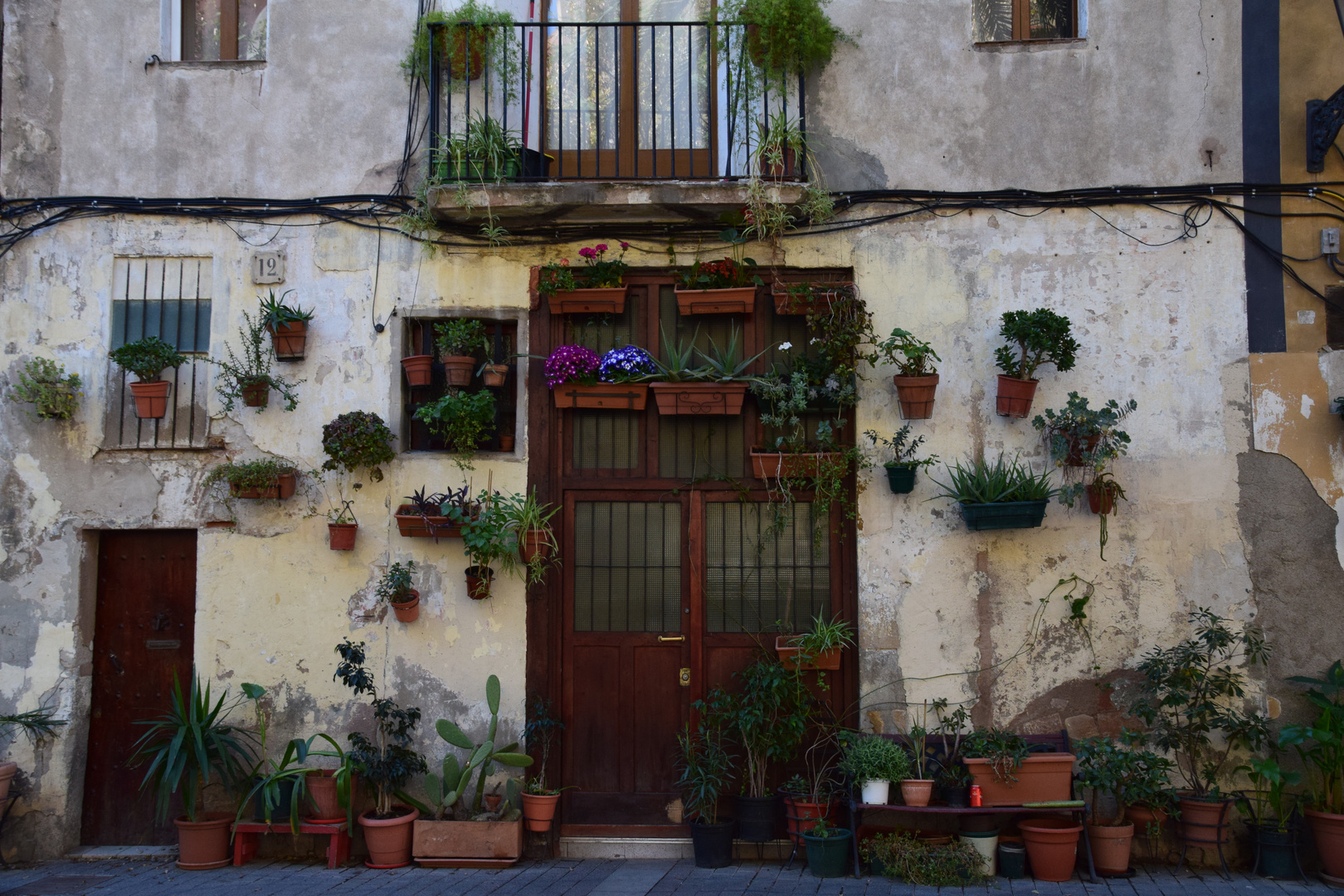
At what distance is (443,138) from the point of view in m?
6.05

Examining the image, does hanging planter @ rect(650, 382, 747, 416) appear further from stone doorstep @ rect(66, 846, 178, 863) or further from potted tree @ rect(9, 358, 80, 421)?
stone doorstep @ rect(66, 846, 178, 863)

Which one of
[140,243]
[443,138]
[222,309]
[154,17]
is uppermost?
[154,17]

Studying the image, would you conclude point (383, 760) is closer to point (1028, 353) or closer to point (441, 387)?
point (441, 387)

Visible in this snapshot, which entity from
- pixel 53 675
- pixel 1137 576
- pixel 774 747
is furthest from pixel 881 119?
pixel 53 675

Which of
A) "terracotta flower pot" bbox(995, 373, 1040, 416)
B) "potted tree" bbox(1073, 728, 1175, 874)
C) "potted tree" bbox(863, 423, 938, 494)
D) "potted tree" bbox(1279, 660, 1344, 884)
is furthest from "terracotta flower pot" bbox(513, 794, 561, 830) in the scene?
"potted tree" bbox(1279, 660, 1344, 884)

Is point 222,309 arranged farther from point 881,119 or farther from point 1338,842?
→ point 1338,842

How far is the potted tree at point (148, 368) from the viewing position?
582cm

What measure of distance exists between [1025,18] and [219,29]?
5453mm

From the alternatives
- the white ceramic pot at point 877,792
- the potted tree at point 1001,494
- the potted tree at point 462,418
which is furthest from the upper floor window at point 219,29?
the white ceramic pot at point 877,792

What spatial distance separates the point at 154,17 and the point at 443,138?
217 centimetres

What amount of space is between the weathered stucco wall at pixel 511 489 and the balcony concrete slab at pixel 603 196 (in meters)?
Answer: 0.40

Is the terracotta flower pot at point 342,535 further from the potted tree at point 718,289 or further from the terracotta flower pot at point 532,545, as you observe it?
the potted tree at point 718,289

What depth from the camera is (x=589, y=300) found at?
238 inches

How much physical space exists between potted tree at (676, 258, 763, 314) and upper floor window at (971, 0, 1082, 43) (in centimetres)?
225
